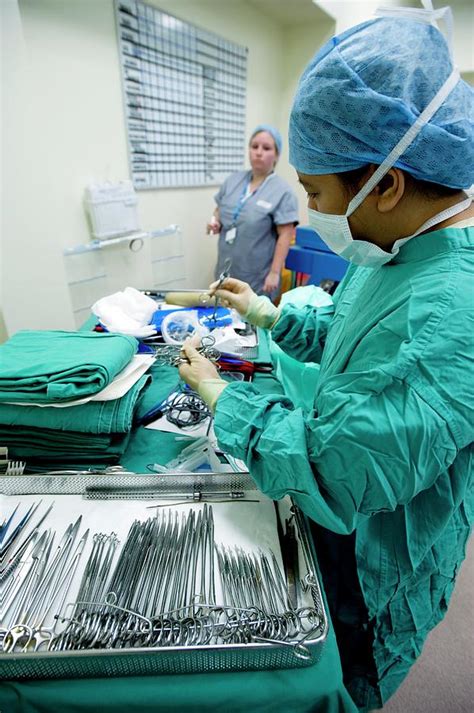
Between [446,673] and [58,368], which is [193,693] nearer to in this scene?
[58,368]

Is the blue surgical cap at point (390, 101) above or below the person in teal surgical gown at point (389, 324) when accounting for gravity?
above

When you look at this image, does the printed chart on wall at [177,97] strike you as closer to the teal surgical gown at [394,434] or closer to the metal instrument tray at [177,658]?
the teal surgical gown at [394,434]

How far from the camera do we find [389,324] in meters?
0.56

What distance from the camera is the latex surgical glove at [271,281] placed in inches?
98.7

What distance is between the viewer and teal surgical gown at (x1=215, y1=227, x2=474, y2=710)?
494mm

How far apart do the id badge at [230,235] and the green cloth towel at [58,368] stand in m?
1.79

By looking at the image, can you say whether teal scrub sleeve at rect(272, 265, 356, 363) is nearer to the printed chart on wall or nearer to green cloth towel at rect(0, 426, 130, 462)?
green cloth towel at rect(0, 426, 130, 462)

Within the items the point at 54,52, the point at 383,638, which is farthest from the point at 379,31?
the point at 54,52

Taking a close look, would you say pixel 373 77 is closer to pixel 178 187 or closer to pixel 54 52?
pixel 54 52

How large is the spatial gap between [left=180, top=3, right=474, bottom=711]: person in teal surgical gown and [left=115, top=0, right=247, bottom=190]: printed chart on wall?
220 centimetres

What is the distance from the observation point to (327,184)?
0.62m

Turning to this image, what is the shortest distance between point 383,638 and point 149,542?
585 millimetres

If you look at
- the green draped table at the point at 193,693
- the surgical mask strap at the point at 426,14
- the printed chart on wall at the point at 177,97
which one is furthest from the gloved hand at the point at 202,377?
the printed chart on wall at the point at 177,97

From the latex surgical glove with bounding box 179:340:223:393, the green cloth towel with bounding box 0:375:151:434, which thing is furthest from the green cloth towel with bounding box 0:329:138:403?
the latex surgical glove with bounding box 179:340:223:393
